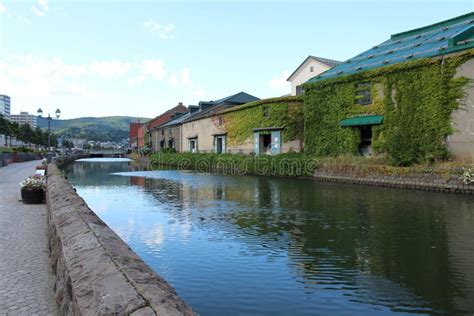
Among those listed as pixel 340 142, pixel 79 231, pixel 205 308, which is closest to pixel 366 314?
pixel 205 308

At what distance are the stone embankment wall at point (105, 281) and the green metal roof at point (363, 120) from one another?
24395 millimetres

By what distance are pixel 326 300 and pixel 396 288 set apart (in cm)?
135

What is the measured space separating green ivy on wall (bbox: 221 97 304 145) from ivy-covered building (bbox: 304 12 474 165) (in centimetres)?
266

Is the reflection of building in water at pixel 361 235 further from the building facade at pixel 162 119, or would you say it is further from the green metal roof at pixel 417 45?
the building facade at pixel 162 119

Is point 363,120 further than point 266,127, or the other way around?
point 266,127

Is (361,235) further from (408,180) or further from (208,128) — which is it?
(208,128)

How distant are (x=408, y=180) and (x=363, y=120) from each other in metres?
8.08

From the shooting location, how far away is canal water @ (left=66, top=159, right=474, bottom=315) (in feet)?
19.7

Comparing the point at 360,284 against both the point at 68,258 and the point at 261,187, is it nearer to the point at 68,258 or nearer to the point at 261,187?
the point at 68,258

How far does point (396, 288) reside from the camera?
6445 millimetres

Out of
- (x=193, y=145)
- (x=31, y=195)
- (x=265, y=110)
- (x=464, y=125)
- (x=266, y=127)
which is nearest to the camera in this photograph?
(x=31, y=195)

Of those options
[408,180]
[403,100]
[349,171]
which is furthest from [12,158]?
[408,180]

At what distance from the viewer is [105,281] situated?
367 centimetres

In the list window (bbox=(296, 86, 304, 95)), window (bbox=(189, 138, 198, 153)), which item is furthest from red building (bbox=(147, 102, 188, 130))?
window (bbox=(296, 86, 304, 95))
